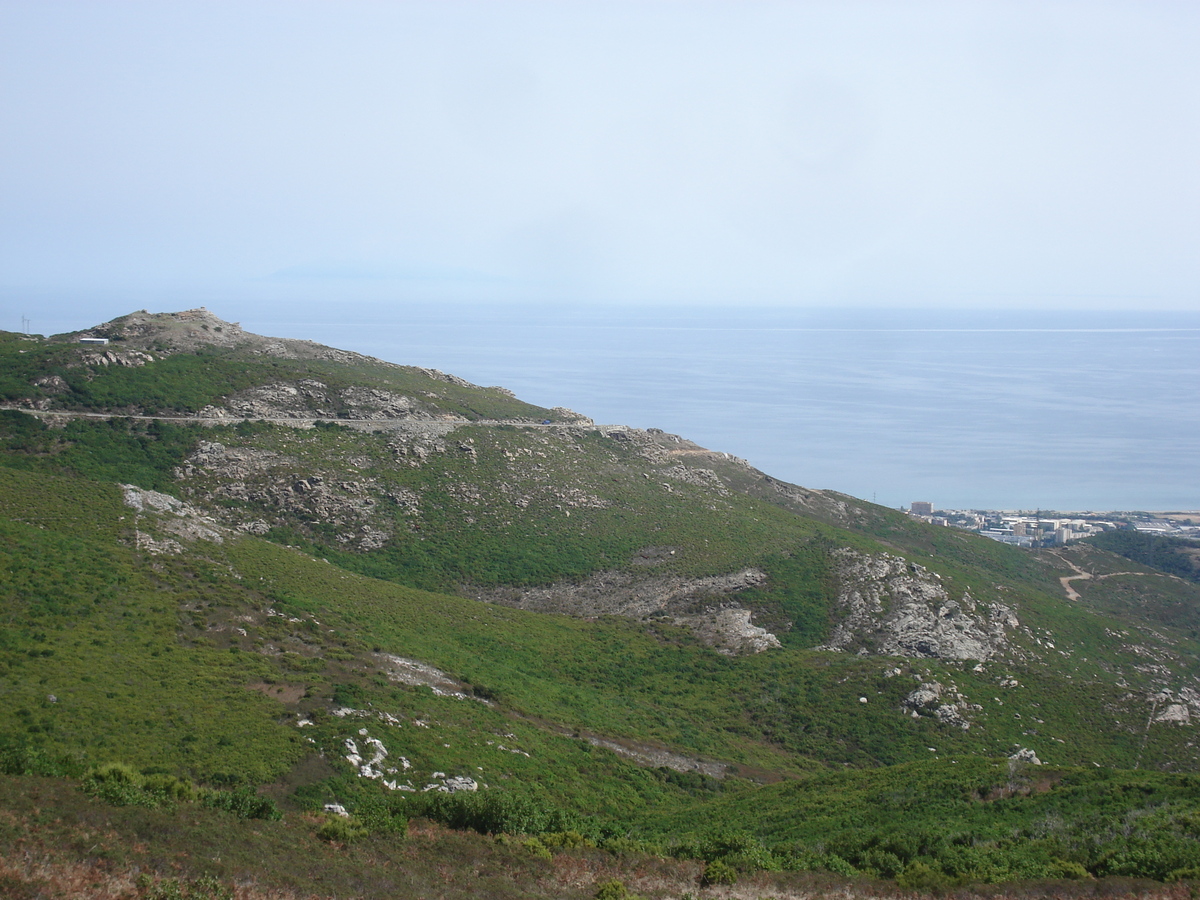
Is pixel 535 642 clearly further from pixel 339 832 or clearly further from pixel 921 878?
pixel 921 878

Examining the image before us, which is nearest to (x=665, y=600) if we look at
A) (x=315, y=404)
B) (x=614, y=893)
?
(x=315, y=404)

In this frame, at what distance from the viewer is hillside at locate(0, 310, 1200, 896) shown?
20406 mm

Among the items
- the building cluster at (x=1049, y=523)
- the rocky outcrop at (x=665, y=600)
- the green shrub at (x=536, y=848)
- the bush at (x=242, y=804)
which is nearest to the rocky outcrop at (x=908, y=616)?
the rocky outcrop at (x=665, y=600)

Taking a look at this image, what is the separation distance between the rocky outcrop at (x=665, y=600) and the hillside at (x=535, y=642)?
231 millimetres

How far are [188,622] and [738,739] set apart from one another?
21655mm

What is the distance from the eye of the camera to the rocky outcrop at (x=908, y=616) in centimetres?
4444

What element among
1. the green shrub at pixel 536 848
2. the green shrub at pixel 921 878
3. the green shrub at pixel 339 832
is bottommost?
the green shrub at pixel 921 878

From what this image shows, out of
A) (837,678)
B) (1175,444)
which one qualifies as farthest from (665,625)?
(1175,444)

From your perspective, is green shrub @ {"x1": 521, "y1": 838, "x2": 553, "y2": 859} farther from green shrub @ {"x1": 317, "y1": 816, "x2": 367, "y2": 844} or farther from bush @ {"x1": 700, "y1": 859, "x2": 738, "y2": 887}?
green shrub @ {"x1": 317, "y1": 816, "x2": 367, "y2": 844}

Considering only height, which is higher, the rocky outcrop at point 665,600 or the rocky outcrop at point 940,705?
the rocky outcrop at point 665,600

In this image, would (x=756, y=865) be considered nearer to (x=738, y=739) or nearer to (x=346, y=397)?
(x=738, y=739)

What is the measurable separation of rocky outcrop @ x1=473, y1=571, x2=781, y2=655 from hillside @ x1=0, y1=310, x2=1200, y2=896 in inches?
9.1

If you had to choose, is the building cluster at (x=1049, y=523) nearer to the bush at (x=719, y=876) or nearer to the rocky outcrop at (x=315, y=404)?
the rocky outcrop at (x=315, y=404)

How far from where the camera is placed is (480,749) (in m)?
25.9
